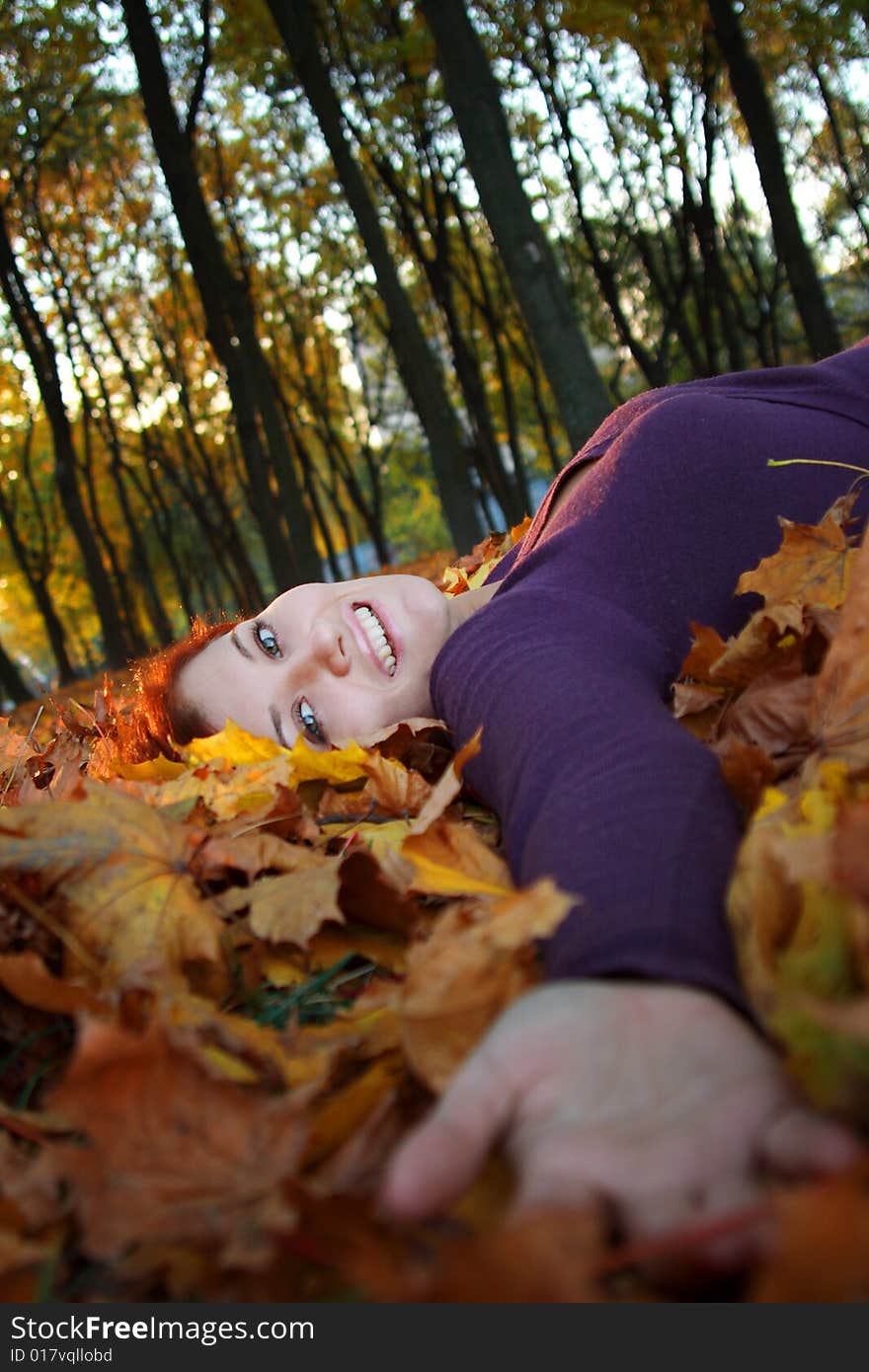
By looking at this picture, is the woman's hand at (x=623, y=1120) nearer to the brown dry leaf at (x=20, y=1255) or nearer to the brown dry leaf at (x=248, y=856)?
the brown dry leaf at (x=20, y=1255)

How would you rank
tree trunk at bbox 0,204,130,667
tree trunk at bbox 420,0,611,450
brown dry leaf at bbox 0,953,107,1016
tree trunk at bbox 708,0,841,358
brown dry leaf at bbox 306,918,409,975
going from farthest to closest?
1. tree trunk at bbox 0,204,130,667
2. tree trunk at bbox 708,0,841,358
3. tree trunk at bbox 420,0,611,450
4. brown dry leaf at bbox 306,918,409,975
5. brown dry leaf at bbox 0,953,107,1016

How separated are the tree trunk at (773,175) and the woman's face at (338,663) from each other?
757 cm

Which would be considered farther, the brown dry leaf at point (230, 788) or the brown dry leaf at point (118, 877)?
the brown dry leaf at point (230, 788)

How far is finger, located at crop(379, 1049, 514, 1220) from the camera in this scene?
0.79m

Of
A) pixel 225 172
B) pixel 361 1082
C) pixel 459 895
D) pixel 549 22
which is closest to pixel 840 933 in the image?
pixel 361 1082

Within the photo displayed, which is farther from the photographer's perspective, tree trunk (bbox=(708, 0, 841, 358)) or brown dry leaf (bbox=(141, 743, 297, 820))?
tree trunk (bbox=(708, 0, 841, 358))

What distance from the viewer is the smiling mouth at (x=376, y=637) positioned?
7.91 feet

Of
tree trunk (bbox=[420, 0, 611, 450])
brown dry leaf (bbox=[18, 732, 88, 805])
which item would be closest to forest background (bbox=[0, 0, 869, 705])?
tree trunk (bbox=[420, 0, 611, 450])

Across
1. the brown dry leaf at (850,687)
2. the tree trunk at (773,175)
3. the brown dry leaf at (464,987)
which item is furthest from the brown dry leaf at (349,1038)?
the tree trunk at (773,175)

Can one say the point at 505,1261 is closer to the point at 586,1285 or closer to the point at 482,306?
the point at 586,1285

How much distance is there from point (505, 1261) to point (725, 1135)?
239 millimetres

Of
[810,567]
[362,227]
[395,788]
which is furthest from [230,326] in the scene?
[810,567]

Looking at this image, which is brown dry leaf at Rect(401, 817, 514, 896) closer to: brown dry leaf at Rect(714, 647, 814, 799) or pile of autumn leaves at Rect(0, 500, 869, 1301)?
pile of autumn leaves at Rect(0, 500, 869, 1301)

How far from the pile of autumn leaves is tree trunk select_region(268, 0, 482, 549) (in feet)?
23.2
